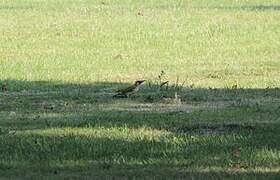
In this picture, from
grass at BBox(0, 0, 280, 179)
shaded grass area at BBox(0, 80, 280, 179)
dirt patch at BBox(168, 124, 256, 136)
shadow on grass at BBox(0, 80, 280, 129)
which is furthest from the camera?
shadow on grass at BBox(0, 80, 280, 129)

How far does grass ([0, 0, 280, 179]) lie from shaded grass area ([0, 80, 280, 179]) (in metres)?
0.02

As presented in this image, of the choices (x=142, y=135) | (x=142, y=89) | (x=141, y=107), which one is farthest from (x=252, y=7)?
(x=142, y=135)

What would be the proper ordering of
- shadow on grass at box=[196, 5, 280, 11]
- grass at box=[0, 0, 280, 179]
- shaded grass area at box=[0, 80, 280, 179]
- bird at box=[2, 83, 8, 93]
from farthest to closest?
shadow on grass at box=[196, 5, 280, 11]
bird at box=[2, 83, 8, 93]
grass at box=[0, 0, 280, 179]
shaded grass area at box=[0, 80, 280, 179]

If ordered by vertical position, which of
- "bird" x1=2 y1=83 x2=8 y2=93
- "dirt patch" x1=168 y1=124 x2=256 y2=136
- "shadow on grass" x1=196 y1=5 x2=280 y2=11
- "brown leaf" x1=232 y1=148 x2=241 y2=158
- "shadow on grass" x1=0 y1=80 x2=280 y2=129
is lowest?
"brown leaf" x1=232 y1=148 x2=241 y2=158

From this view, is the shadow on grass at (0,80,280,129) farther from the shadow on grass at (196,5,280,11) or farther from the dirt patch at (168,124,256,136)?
the shadow on grass at (196,5,280,11)

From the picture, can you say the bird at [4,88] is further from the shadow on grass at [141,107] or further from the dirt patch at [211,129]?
the dirt patch at [211,129]

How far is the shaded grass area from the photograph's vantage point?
10.1m

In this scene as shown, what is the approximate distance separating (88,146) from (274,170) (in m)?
2.63

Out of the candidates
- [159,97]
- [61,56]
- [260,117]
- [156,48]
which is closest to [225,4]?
[156,48]

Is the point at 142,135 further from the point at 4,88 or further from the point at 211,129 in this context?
the point at 4,88

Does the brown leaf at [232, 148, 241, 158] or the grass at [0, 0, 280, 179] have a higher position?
the grass at [0, 0, 280, 179]

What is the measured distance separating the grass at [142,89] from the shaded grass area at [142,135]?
20 mm

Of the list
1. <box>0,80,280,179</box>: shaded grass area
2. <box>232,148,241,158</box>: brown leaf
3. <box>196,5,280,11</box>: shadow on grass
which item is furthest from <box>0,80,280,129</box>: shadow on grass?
<box>196,5,280,11</box>: shadow on grass

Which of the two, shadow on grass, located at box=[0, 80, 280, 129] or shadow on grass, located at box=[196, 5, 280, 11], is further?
shadow on grass, located at box=[196, 5, 280, 11]
